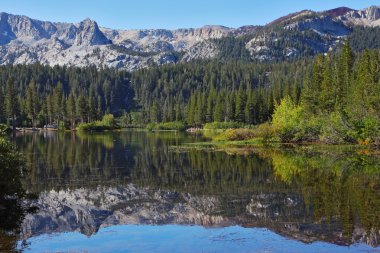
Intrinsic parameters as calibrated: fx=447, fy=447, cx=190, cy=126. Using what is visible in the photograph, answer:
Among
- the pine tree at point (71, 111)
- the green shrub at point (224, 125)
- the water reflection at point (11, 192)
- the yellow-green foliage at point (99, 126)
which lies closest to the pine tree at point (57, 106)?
the pine tree at point (71, 111)

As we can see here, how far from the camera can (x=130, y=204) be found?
28344 mm

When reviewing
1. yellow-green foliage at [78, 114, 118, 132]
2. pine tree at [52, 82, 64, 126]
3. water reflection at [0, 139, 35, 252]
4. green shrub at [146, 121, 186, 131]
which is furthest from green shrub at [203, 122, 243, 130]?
water reflection at [0, 139, 35, 252]

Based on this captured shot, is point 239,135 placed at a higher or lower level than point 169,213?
lower

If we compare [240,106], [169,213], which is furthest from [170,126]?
[169,213]

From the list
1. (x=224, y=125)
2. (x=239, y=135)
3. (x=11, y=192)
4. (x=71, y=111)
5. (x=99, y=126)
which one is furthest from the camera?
(x=71, y=111)

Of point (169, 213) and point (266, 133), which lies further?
point (266, 133)

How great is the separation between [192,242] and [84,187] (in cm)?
1673

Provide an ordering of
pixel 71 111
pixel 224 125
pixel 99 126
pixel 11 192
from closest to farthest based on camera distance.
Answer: pixel 11 192
pixel 224 125
pixel 99 126
pixel 71 111

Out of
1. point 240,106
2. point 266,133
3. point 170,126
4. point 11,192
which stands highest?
point 240,106

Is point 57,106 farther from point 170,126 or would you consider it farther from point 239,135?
point 239,135

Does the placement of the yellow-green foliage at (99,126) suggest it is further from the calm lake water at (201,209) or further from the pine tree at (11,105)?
the calm lake water at (201,209)

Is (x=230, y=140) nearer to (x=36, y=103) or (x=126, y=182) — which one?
(x=126, y=182)

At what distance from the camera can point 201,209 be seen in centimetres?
2650

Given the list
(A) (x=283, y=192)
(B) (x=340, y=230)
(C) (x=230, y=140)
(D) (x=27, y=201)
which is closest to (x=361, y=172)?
(A) (x=283, y=192)
